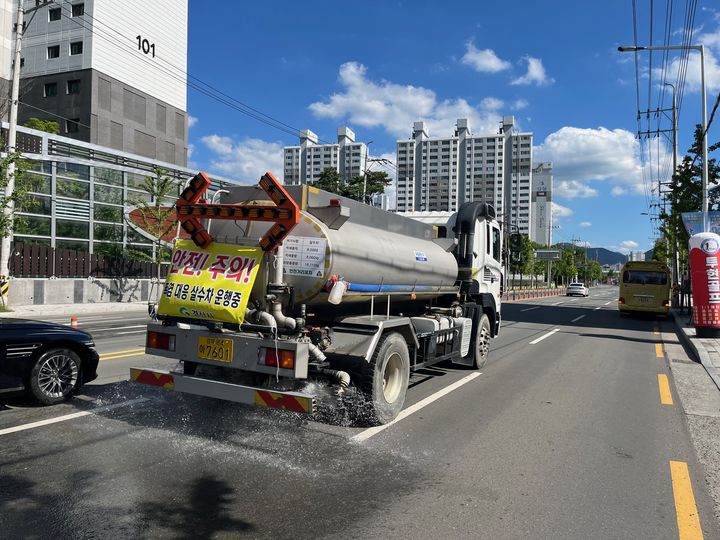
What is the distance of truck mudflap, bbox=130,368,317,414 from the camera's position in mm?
4781

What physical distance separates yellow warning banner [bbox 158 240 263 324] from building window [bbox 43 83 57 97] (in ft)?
165

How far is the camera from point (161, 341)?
5.55 metres

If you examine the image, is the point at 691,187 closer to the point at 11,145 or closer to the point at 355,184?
the point at 355,184

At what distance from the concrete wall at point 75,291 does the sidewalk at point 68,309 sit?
487 millimetres

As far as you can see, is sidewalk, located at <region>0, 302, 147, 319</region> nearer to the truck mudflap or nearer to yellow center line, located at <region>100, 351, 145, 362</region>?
yellow center line, located at <region>100, 351, 145, 362</region>

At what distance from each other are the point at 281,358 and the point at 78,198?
25826mm

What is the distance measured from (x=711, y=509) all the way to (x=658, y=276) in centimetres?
2318

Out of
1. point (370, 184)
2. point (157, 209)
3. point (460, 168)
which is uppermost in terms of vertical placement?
point (460, 168)

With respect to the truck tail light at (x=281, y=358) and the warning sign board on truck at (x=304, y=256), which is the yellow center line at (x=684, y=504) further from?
the warning sign board on truck at (x=304, y=256)

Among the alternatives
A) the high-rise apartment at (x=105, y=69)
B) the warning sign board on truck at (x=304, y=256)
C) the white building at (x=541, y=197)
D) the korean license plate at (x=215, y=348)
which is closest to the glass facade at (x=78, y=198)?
the high-rise apartment at (x=105, y=69)

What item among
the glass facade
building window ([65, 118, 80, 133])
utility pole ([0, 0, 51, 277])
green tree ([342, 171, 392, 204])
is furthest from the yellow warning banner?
building window ([65, 118, 80, 133])

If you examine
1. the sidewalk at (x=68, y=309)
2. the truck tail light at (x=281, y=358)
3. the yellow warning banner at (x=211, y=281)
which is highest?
the yellow warning banner at (x=211, y=281)

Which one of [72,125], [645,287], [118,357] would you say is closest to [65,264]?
[118,357]

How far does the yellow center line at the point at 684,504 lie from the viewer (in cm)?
367
